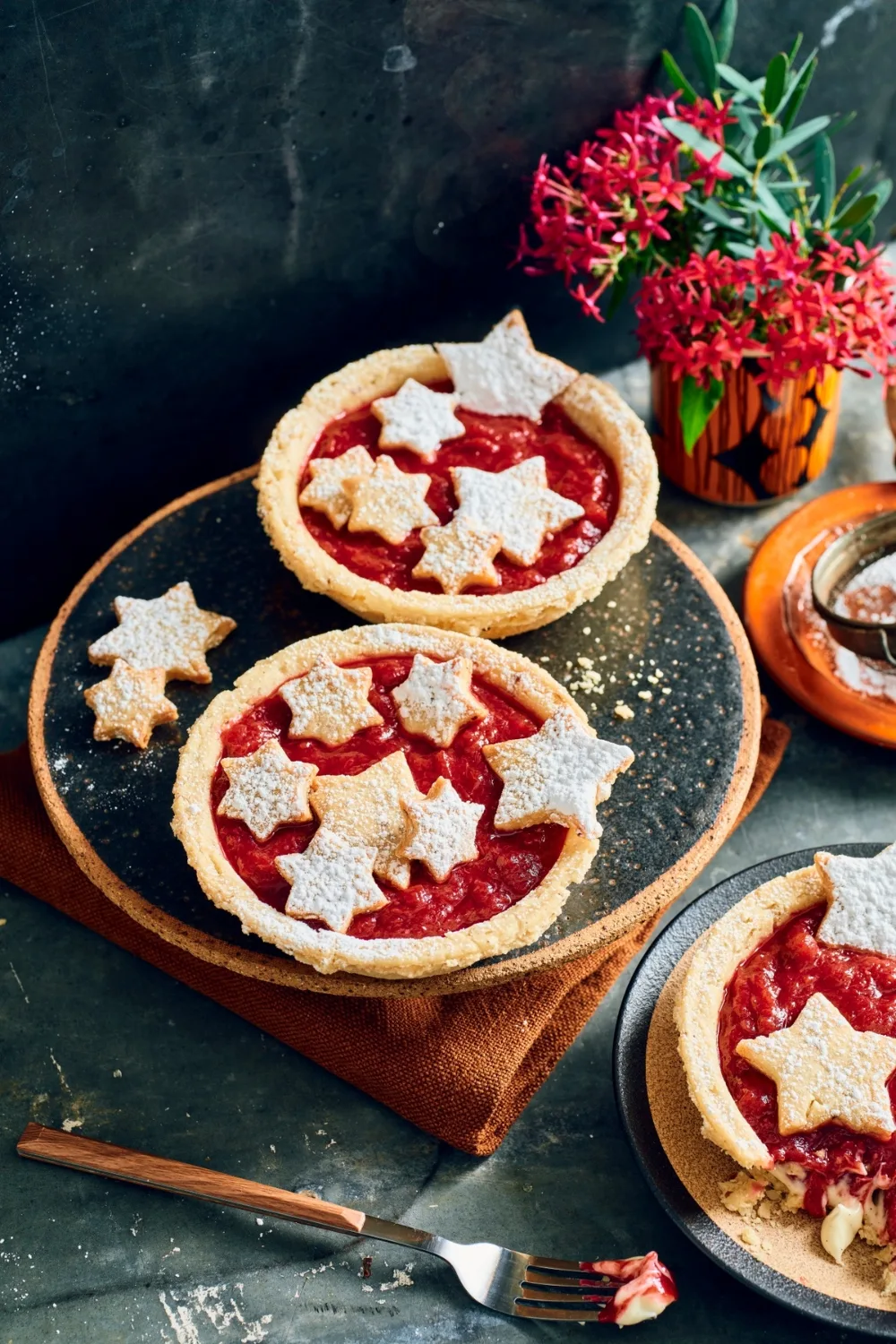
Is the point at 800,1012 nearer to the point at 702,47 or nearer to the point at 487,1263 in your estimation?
the point at 487,1263

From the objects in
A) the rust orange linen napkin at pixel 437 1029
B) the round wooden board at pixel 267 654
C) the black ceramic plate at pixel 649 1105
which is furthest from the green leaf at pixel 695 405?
the rust orange linen napkin at pixel 437 1029

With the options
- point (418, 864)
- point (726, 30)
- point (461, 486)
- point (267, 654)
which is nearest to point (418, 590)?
point (461, 486)

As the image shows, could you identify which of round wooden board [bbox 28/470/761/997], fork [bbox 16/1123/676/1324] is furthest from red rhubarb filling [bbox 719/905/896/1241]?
fork [bbox 16/1123/676/1324]

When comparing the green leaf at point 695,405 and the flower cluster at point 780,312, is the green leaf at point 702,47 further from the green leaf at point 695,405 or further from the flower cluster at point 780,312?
the green leaf at point 695,405

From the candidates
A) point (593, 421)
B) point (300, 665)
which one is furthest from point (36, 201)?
point (593, 421)

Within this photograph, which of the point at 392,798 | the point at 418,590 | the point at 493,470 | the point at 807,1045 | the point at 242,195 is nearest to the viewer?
the point at 807,1045
